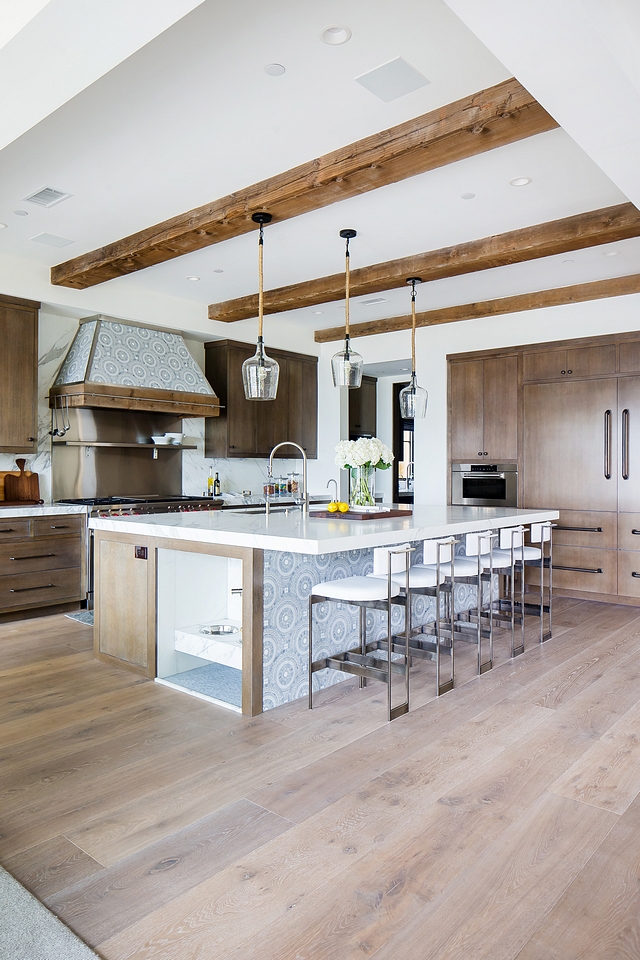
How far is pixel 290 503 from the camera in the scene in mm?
6895

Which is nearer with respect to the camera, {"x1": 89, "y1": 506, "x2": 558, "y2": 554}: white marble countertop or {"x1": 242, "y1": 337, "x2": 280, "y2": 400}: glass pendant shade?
{"x1": 89, "y1": 506, "x2": 558, "y2": 554}: white marble countertop

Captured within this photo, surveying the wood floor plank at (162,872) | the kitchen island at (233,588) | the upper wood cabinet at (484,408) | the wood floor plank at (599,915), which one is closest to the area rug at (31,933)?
the wood floor plank at (162,872)

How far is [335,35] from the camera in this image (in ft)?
7.88

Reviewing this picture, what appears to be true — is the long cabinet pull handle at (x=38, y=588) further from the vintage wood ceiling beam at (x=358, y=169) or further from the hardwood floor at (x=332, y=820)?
the vintage wood ceiling beam at (x=358, y=169)

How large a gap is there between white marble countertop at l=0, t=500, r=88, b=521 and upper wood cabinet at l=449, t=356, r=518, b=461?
12.0 feet

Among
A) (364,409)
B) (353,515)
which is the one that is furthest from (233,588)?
(364,409)

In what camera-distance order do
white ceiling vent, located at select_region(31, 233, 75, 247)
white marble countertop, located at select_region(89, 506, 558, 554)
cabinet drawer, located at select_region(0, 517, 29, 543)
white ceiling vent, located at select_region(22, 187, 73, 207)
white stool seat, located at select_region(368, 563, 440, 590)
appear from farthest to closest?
1. cabinet drawer, located at select_region(0, 517, 29, 543)
2. white ceiling vent, located at select_region(31, 233, 75, 247)
3. white ceiling vent, located at select_region(22, 187, 73, 207)
4. white stool seat, located at select_region(368, 563, 440, 590)
5. white marble countertop, located at select_region(89, 506, 558, 554)

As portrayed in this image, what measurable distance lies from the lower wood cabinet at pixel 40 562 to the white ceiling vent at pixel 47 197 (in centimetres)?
226

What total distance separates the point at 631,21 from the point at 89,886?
10.2 ft

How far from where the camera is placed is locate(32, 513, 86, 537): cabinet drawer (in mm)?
5051

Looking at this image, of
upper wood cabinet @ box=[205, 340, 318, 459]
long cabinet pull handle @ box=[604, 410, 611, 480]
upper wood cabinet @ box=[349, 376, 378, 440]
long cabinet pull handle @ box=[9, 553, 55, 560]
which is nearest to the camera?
long cabinet pull handle @ box=[9, 553, 55, 560]

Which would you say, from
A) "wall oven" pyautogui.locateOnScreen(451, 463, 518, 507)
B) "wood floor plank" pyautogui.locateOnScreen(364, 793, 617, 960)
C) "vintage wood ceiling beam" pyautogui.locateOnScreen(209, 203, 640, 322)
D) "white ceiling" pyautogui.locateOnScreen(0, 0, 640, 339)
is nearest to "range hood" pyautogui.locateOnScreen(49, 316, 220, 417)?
"white ceiling" pyautogui.locateOnScreen(0, 0, 640, 339)

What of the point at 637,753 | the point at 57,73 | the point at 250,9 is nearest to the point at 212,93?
the point at 250,9

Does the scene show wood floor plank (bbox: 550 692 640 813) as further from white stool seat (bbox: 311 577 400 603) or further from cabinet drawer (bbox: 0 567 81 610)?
cabinet drawer (bbox: 0 567 81 610)
